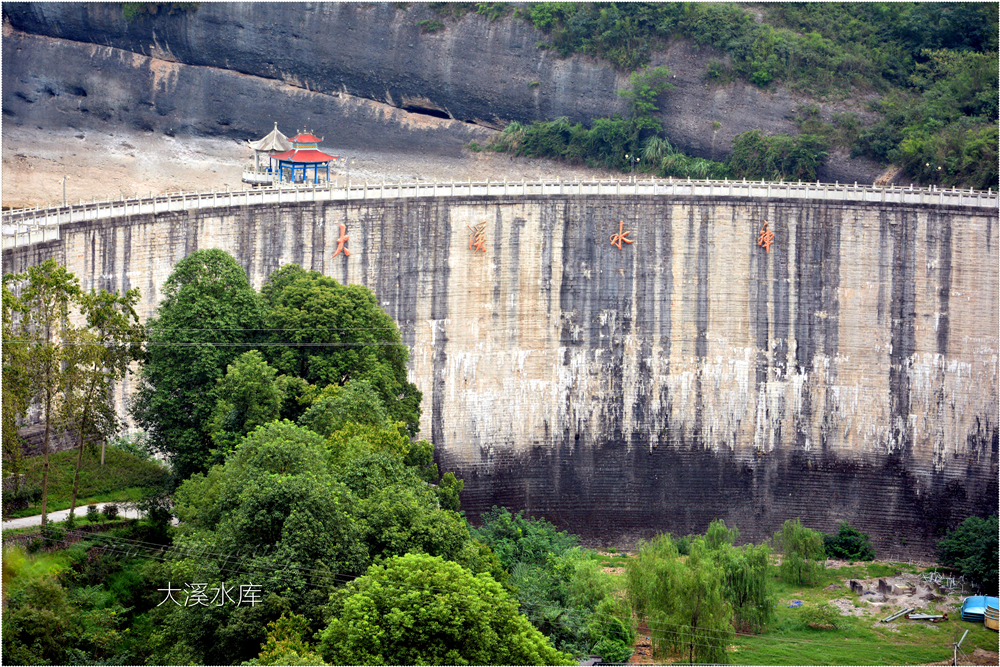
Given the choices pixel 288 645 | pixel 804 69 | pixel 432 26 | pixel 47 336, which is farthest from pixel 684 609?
pixel 432 26

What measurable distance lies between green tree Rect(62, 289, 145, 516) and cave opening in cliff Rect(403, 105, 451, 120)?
40551 mm

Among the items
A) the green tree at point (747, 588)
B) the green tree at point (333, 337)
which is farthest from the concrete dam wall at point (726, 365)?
the green tree at point (747, 588)

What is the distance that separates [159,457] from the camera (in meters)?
50.3

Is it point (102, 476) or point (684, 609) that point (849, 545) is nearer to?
point (684, 609)

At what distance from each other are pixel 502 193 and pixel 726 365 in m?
11.2

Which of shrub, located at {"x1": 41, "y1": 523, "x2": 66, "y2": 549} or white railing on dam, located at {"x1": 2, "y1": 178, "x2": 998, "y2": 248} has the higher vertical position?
white railing on dam, located at {"x1": 2, "y1": 178, "x2": 998, "y2": 248}

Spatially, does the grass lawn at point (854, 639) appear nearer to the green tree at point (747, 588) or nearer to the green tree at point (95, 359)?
the green tree at point (747, 588)

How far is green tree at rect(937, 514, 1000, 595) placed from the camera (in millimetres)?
54781

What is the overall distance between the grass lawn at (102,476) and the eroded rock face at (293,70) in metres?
37.7

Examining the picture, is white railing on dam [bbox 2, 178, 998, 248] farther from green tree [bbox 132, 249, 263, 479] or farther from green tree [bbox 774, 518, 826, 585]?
green tree [bbox 774, 518, 826, 585]

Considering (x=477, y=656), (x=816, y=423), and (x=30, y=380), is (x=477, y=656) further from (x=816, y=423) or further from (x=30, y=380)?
(x=816, y=423)

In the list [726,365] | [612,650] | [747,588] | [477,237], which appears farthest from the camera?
[726,365]

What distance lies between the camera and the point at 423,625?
30.9 metres

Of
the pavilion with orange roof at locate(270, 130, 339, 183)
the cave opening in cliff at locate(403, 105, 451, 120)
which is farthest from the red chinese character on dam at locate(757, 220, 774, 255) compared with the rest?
the cave opening in cliff at locate(403, 105, 451, 120)
